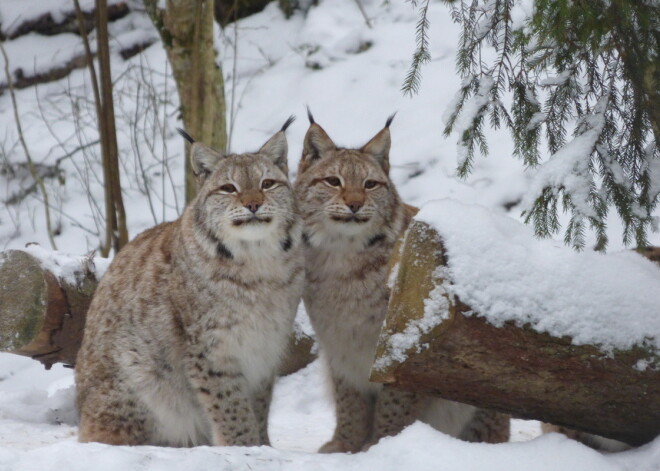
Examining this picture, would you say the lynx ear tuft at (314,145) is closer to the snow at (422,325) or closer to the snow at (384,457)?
the snow at (422,325)

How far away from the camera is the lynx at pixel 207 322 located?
182 inches

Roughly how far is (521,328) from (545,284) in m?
0.23

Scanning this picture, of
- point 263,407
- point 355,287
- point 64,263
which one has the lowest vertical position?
point 263,407

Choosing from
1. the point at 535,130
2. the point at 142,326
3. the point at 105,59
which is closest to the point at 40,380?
the point at 105,59

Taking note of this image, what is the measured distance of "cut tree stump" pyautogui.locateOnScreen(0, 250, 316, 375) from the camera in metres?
5.66

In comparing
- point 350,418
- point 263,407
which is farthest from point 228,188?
point 350,418

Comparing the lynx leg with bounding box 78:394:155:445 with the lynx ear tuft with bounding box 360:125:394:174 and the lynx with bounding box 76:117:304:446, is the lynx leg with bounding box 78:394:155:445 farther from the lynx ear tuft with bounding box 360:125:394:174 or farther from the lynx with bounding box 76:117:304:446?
Result: the lynx ear tuft with bounding box 360:125:394:174

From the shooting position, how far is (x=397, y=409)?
4.76 m

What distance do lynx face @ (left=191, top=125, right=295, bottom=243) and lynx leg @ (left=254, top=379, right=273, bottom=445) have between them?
848 millimetres

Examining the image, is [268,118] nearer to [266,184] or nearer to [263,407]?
[266,184]

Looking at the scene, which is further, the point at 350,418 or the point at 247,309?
the point at 350,418

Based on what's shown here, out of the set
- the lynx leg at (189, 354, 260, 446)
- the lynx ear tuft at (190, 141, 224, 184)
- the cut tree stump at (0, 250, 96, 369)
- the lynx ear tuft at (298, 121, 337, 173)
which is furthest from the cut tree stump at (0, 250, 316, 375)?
the lynx ear tuft at (190, 141, 224, 184)

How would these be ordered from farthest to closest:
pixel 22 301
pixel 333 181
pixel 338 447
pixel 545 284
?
1. pixel 22 301
2. pixel 338 447
3. pixel 333 181
4. pixel 545 284

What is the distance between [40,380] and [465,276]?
6.72 meters
